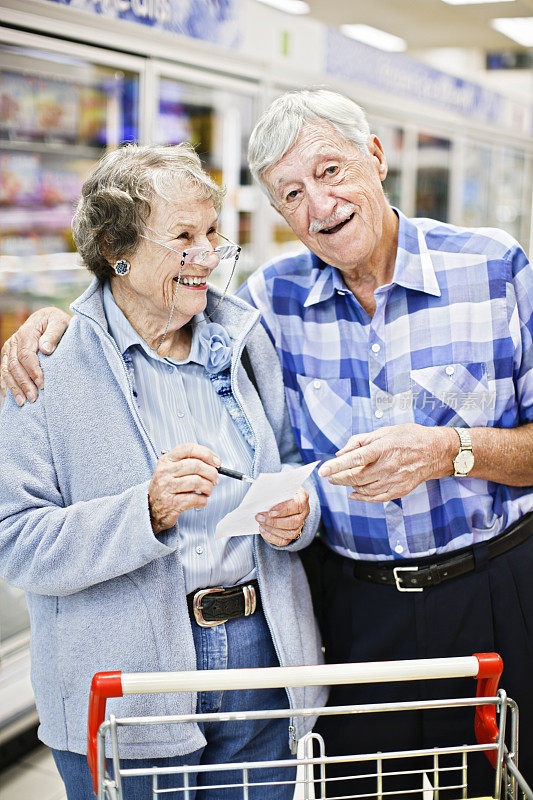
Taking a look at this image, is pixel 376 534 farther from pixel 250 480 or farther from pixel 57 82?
pixel 57 82

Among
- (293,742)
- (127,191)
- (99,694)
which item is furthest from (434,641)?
(127,191)

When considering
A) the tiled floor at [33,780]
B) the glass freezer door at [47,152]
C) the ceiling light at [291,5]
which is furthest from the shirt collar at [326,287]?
the ceiling light at [291,5]

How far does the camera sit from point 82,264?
1.72 metres

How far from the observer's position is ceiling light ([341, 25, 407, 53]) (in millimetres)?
11617

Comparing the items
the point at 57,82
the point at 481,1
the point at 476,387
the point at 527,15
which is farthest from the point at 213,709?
the point at 527,15

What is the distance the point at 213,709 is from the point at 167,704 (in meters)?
0.12

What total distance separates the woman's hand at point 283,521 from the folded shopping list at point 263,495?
5.1 inches

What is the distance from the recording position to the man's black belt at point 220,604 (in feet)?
5.14

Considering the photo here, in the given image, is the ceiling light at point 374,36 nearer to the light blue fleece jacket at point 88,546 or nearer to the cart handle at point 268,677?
the light blue fleece jacket at point 88,546

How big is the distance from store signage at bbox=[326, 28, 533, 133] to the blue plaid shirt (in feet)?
12.1

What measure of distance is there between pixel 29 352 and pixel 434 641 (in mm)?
1108

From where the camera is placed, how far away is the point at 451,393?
1.73 metres

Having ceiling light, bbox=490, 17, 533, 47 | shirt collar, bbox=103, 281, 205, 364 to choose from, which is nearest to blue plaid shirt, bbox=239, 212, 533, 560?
shirt collar, bbox=103, 281, 205, 364

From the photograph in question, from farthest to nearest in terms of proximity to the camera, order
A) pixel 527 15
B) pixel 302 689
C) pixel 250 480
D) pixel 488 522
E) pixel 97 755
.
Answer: pixel 527 15 → pixel 488 522 → pixel 302 689 → pixel 250 480 → pixel 97 755
